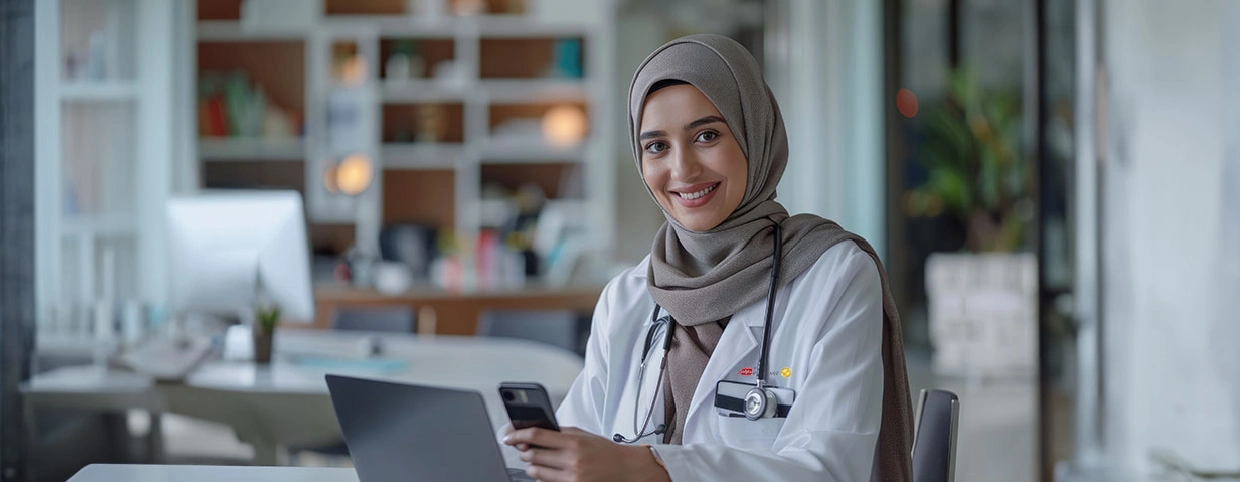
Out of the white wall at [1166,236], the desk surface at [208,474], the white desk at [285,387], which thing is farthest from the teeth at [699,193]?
the white wall at [1166,236]

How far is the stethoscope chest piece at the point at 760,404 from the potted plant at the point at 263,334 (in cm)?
201

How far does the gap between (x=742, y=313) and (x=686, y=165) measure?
0.22 meters

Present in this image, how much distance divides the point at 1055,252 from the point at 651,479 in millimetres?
2974

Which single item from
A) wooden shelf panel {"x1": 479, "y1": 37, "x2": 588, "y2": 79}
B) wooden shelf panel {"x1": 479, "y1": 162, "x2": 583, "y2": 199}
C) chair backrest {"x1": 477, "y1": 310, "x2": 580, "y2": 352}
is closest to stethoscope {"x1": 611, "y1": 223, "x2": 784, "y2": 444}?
chair backrest {"x1": 477, "y1": 310, "x2": 580, "y2": 352}

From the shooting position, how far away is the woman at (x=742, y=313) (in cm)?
145

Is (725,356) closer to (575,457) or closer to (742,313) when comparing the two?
(742,313)

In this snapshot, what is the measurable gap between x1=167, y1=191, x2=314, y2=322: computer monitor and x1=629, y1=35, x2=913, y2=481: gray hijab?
1859mm

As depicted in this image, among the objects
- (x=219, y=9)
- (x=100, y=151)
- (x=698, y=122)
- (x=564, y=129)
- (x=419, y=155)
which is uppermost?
(x=219, y=9)

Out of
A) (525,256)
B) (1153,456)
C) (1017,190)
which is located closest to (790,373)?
(1153,456)

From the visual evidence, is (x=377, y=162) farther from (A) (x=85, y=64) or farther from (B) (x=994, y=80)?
(B) (x=994, y=80)

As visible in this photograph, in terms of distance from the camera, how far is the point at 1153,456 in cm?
325

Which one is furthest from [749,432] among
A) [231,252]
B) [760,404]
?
[231,252]

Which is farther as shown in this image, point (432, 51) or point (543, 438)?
point (432, 51)

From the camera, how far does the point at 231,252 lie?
334 cm
